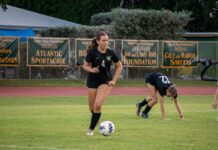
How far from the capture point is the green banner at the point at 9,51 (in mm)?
35969

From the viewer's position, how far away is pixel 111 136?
572 inches

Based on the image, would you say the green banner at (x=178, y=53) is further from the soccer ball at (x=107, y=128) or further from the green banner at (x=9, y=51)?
the soccer ball at (x=107, y=128)

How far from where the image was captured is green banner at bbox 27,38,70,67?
36656 millimetres

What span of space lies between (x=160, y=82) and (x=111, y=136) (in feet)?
15.4

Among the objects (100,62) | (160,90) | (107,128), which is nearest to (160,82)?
(160,90)

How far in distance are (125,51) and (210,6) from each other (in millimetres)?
20088

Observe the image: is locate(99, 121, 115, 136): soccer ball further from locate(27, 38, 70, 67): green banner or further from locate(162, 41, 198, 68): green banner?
locate(162, 41, 198, 68): green banner

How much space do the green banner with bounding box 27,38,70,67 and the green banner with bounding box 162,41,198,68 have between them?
5.87 meters

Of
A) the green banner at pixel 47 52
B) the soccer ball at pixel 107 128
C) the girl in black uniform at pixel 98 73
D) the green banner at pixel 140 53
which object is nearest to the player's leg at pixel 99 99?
the girl in black uniform at pixel 98 73

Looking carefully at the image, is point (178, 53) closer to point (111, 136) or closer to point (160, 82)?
point (160, 82)

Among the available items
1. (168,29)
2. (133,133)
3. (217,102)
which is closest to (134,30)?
(168,29)

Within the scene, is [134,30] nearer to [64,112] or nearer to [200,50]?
[200,50]

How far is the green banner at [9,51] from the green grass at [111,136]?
11.8 m

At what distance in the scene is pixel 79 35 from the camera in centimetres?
4047
